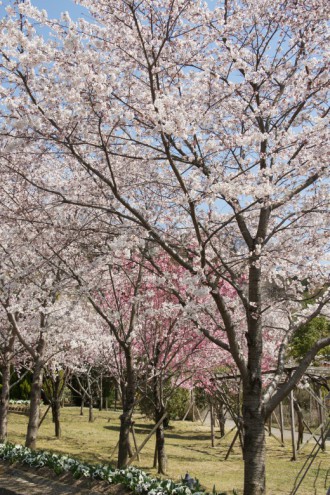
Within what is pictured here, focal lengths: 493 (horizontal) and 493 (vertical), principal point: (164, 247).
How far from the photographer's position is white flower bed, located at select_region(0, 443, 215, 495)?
5.80 m

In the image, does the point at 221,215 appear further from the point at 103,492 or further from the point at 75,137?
the point at 103,492

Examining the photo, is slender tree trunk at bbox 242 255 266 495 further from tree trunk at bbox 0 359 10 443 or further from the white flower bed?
tree trunk at bbox 0 359 10 443

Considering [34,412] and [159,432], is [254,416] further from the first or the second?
[34,412]

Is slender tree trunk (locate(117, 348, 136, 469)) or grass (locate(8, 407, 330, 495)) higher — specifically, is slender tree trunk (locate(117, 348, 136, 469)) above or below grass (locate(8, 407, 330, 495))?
above

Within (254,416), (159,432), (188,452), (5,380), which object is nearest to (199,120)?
(254,416)

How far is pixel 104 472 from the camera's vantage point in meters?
6.68

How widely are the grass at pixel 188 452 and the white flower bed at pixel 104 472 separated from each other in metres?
2.61

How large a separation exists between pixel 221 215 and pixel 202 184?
2731 millimetres

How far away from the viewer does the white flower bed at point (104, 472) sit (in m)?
5.80

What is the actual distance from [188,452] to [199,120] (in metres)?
11.4

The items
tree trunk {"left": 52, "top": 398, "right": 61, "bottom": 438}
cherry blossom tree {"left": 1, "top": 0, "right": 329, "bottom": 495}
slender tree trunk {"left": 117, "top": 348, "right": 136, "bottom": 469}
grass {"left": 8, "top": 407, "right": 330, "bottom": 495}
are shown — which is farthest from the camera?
tree trunk {"left": 52, "top": 398, "right": 61, "bottom": 438}

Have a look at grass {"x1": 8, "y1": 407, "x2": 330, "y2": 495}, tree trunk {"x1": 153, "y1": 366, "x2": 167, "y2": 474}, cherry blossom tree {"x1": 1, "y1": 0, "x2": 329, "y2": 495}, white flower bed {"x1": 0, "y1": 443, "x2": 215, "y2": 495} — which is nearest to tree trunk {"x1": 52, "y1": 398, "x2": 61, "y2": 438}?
grass {"x1": 8, "y1": 407, "x2": 330, "y2": 495}

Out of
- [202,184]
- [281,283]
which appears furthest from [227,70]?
[281,283]

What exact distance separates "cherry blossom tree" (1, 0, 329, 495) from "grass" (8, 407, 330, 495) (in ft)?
9.74
